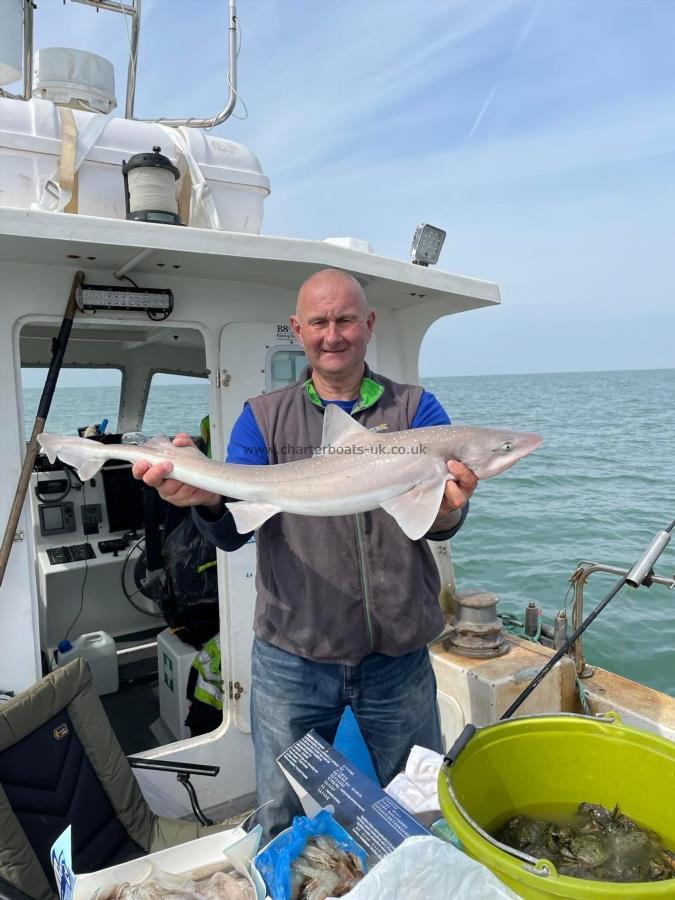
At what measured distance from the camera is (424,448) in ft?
8.27

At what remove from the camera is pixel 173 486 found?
267 centimetres

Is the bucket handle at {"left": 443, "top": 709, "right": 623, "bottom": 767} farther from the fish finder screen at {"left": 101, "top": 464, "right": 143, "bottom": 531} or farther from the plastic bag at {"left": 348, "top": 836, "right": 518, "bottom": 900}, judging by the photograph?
the fish finder screen at {"left": 101, "top": 464, "right": 143, "bottom": 531}

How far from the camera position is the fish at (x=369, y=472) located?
250 cm

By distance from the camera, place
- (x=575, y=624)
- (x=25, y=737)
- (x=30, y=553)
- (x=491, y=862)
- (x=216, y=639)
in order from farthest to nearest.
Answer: (x=216, y=639), (x=575, y=624), (x=30, y=553), (x=25, y=737), (x=491, y=862)

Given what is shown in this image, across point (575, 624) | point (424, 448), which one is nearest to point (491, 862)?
point (424, 448)

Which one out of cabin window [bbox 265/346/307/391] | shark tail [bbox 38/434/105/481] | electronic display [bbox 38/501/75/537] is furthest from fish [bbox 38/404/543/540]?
electronic display [bbox 38/501/75/537]

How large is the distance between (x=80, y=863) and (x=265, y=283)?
3.62 meters

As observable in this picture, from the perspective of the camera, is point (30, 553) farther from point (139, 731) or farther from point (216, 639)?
point (139, 731)

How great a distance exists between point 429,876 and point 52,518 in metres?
6.48

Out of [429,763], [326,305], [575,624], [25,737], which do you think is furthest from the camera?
[575,624]

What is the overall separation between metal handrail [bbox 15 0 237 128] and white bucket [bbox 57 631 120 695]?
14.9 feet

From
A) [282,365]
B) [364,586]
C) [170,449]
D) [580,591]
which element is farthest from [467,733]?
[282,365]

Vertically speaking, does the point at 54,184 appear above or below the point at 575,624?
above

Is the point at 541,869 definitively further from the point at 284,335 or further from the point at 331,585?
the point at 284,335
